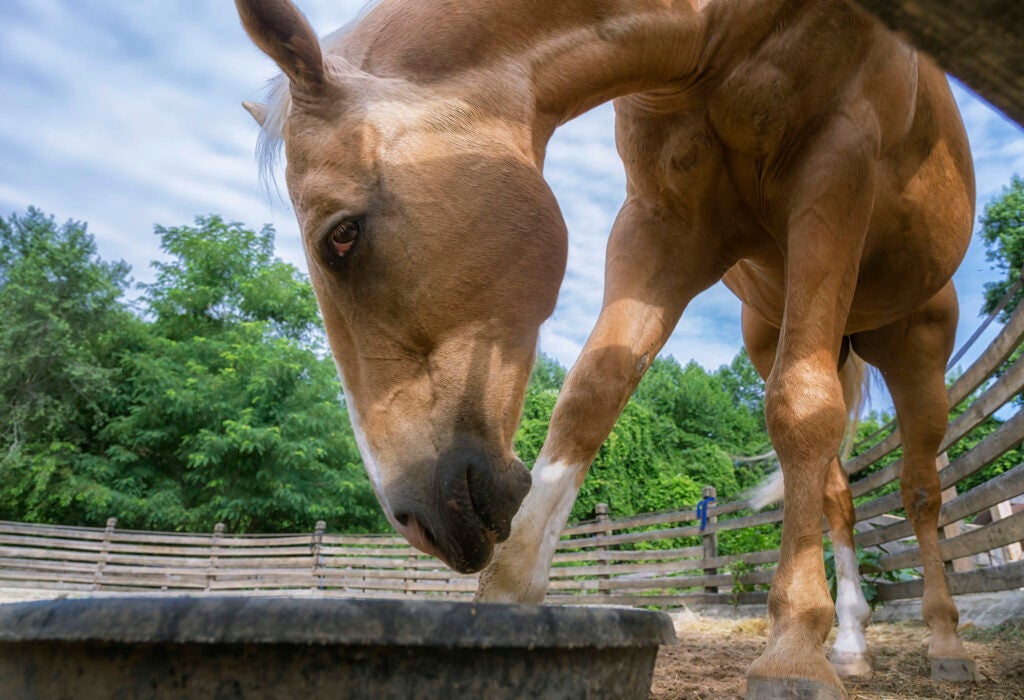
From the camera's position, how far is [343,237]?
1521 millimetres

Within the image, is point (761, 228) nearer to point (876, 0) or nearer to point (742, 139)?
point (742, 139)

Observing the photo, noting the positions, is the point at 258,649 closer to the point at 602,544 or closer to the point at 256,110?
the point at 256,110

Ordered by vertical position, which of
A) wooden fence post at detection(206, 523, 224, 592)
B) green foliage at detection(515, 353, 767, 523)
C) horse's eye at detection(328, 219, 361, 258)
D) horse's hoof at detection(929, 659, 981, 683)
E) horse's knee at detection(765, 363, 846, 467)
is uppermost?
green foliage at detection(515, 353, 767, 523)

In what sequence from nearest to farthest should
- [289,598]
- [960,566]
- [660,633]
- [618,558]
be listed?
[289,598] → [660,633] → [960,566] → [618,558]

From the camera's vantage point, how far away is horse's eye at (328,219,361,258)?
1.51 meters

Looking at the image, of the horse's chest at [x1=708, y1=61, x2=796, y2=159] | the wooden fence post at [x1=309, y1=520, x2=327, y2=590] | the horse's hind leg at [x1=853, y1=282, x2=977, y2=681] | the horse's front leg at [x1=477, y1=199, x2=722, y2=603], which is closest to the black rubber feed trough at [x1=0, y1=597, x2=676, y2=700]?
the horse's front leg at [x1=477, y1=199, x2=722, y2=603]

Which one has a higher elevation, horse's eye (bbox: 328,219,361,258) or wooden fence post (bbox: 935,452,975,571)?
horse's eye (bbox: 328,219,361,258)

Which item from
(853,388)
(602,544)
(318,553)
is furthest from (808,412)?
(318,553)

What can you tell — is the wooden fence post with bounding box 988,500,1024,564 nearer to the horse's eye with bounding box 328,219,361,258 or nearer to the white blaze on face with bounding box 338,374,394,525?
the white blaze on face with bounding box 338,374,394,525

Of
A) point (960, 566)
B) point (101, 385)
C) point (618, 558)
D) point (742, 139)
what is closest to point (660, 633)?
point (742, 139)

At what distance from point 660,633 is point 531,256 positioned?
2.97 ft

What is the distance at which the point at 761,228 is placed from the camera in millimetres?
2482

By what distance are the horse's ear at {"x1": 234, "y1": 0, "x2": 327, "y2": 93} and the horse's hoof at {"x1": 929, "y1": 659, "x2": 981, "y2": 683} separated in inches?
124

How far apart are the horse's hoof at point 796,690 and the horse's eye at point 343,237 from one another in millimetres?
1380
